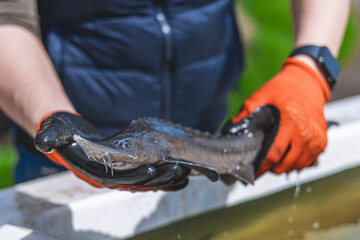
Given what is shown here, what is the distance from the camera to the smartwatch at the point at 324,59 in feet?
5.54

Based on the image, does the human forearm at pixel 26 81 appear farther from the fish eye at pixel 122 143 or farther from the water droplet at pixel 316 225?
the water droplet at pixel 316 225

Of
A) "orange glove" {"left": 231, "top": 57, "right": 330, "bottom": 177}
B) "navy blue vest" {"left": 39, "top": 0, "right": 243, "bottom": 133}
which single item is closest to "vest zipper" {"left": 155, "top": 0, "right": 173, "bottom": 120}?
"navy blue vest" {"left": 39, "top": 0, "right": 243, "bottom": 133}

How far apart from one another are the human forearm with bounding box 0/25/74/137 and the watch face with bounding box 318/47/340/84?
2.93 ft

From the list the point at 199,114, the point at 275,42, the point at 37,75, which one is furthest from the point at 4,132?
the point at 37,75

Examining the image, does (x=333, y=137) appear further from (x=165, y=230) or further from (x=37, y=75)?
(x=37, y=75)

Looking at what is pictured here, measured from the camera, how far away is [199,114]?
78.6 inches

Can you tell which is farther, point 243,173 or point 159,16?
point 159,16

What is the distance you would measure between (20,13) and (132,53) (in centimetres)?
43

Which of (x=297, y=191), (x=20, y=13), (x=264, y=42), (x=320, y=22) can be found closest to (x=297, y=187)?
(x=297, y=191)

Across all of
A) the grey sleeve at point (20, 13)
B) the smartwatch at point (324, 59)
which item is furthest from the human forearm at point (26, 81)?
the smartwatch at point (324, 59)

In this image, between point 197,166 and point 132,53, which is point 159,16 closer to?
point 132,53

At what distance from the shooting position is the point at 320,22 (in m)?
1.72

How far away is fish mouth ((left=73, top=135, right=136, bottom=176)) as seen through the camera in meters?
0.96

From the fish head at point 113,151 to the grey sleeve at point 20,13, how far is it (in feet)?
2.07
